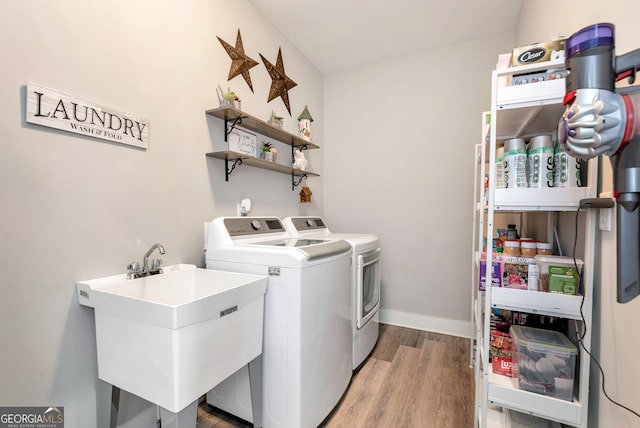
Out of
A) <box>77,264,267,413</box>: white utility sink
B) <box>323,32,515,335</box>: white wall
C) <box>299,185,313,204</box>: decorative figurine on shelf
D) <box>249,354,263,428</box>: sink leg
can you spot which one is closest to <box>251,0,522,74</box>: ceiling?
<box>323,32,515,335</box>: white wall

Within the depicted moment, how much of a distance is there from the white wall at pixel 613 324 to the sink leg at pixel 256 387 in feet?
4.12

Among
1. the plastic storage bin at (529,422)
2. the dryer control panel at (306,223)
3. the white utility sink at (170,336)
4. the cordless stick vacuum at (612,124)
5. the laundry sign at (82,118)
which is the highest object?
the laundry sign at (82,118)

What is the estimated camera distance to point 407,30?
7.73 ft

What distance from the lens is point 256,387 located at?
52.0 inches

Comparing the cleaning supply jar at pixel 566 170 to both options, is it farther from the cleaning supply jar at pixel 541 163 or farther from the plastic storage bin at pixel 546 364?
the plastic storage bin at pixel 546 364

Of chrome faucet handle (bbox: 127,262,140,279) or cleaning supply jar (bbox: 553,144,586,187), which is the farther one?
chrome faucet handle (bbox: 127,262,140,279)

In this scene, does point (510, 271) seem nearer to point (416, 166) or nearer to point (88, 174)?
point (416, 166)

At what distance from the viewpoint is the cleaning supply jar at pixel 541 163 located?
106cm

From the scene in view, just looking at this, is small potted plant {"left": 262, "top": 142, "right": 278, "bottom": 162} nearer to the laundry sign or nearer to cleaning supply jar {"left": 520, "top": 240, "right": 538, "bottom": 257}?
the laundry sign

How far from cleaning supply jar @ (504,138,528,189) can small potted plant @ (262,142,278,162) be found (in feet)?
4.98

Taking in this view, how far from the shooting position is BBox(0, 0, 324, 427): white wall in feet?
3.21

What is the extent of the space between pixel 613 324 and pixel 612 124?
76 centimetres

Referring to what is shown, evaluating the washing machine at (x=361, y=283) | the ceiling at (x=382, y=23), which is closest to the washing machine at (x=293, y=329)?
the washing machine at (x=361, y=283)

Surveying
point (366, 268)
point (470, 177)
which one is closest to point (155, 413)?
point (366, 268)
